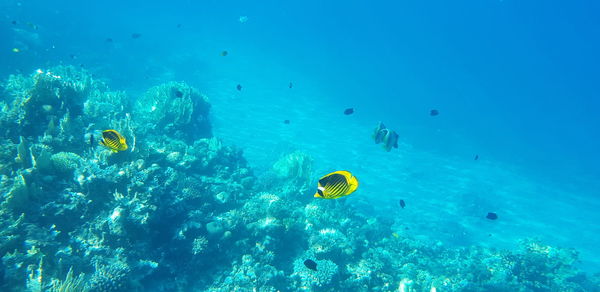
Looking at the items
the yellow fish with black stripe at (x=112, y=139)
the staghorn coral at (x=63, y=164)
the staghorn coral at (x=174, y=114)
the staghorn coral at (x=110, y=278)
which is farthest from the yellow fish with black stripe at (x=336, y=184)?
the staghorn coral at (x=174, y=114)

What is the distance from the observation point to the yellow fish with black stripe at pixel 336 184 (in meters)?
3.77

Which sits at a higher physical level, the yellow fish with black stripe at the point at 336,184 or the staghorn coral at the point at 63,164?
the staghorn coral at the point at 63,164

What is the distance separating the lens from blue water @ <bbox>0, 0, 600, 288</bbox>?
22.6 m

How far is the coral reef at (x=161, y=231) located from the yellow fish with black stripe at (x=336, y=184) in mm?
4358

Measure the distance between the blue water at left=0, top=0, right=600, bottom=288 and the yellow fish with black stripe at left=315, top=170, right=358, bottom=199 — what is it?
14282 millimetres

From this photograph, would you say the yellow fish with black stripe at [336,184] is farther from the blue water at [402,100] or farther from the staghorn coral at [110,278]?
the blue water at [402,100]

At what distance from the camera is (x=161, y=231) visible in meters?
7.06

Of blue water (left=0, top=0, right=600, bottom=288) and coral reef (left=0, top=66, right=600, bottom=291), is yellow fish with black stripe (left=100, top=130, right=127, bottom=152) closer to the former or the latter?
coral reef (left=0, top=66, right=600, bottom=291)

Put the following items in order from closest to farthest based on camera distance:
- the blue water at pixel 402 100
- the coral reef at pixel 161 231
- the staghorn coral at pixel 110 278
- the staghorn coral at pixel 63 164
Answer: the staghorn coral at pixel 110 278
the coral reef at pixel 161 231
the staghorn coral at pixel 63 164
the blue water at pixel 402 100

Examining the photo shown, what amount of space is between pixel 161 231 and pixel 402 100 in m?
54.3

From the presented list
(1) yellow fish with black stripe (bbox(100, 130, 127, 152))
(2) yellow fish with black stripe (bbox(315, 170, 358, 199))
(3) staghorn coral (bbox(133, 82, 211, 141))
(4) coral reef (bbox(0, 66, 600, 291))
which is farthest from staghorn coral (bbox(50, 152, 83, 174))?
(2) yellow fish with black stripe (bbox(315, 170, 358, 199))

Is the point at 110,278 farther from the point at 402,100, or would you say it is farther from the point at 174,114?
the point at 402,100

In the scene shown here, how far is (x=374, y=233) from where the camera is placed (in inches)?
481

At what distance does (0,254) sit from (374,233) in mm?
10720
